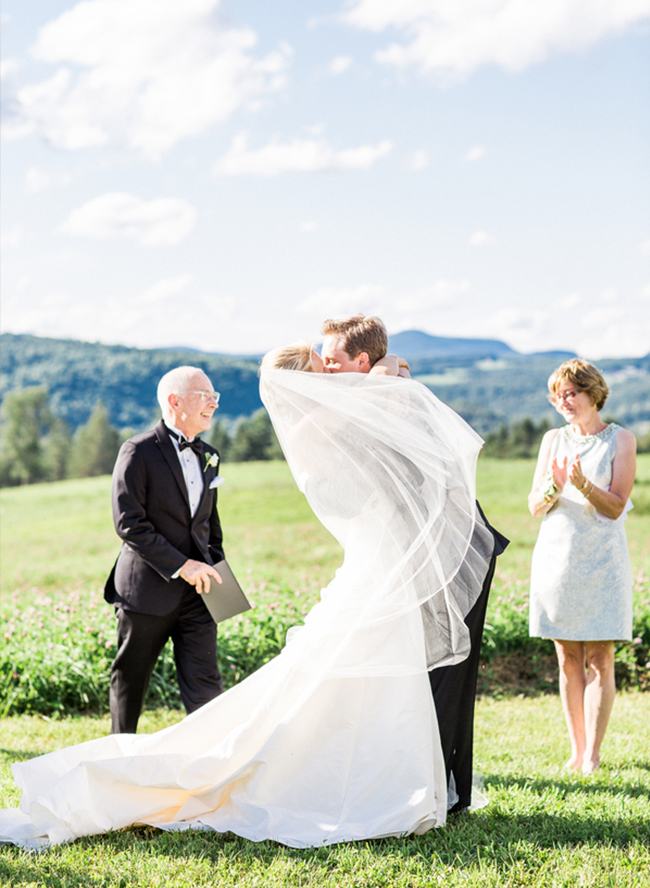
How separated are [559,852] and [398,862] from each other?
74cm

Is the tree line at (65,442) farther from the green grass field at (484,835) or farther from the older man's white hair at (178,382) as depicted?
the older man's white hair at (178,382)

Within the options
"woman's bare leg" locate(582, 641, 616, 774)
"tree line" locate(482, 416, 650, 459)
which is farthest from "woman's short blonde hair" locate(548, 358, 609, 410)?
"tree line" locate(482, 416, 650, 459)

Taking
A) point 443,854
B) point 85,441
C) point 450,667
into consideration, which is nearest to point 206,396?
point 450,667

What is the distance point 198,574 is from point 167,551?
0.21m

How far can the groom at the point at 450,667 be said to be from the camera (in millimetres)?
3930

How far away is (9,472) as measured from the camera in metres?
39.8

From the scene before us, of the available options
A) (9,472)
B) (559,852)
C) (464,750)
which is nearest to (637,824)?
(559,852)

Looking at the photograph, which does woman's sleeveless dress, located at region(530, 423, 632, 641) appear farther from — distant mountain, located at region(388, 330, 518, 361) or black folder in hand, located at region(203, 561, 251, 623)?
distant mountain, located at region(388, 330, 518, 361)

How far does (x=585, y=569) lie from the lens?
15.7 feet

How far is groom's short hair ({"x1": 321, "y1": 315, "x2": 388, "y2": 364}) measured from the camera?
4.13 m

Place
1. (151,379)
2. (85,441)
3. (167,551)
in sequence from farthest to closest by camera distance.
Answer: (151,379), (85,441), (167,551)

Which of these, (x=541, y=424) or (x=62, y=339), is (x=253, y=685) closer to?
(x=541, y=424)

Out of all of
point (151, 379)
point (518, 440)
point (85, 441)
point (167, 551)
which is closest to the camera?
point (167, 551)

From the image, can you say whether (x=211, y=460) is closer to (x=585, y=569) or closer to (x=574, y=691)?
(x=585, y=569)
